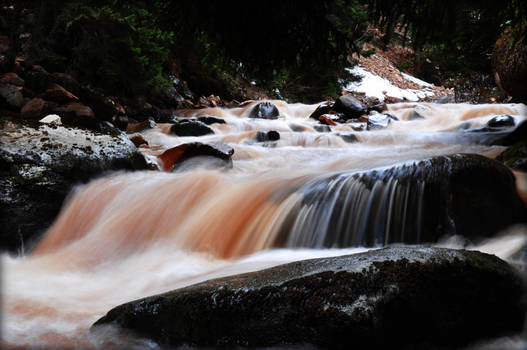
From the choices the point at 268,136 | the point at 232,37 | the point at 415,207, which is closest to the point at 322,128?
the point at 268,136

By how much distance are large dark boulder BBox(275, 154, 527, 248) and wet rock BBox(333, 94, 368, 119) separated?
28.1 feet

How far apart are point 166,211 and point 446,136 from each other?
657cm

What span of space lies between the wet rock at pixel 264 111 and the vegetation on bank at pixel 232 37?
2.82m

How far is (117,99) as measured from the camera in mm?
9492

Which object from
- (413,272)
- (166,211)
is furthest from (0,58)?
(413,272)

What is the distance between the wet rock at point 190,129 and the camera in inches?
351

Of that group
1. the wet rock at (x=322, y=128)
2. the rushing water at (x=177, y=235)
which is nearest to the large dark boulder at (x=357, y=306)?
the rushing water at (x=177, y=235)

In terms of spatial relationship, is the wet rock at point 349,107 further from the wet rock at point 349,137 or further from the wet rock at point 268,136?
the wet rock at point 268,136

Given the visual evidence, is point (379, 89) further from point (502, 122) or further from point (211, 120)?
point (502, 122)

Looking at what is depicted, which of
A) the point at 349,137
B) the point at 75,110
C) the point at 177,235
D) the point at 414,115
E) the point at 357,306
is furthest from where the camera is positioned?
the point at 414,115

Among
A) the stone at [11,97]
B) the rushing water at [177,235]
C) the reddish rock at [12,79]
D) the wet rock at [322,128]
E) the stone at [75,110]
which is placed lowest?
the rushing water at [177,235]

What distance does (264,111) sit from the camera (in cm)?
1266

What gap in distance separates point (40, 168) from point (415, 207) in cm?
386

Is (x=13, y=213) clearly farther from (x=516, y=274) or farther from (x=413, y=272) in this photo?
(x=516, y=274)
